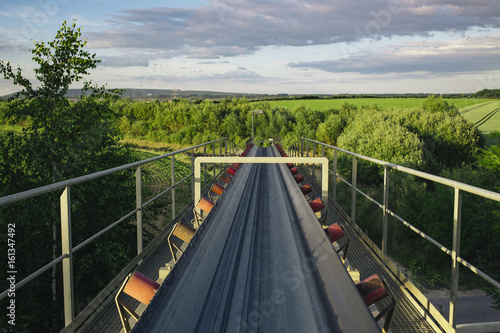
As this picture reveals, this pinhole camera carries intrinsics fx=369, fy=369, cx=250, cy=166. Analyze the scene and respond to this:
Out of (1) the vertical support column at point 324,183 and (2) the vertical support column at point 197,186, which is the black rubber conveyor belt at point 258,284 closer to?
(1) the vertical support column at point 324,183

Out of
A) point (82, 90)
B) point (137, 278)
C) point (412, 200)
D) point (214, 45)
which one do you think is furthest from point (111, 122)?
point (412, 200)

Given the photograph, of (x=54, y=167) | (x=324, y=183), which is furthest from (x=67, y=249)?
(x=54, y=167)

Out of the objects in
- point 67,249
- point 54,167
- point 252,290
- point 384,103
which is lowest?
point 54,167

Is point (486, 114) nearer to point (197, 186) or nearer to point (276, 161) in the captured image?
point (276, 161)

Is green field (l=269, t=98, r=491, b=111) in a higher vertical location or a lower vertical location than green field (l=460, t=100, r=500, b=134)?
higher

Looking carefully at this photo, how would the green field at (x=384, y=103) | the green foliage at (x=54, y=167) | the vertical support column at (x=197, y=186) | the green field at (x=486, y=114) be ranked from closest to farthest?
the vertical support column at (x=197, y=186) → the green foliage at (x=54, y=167) → the green field at (x=486, y=114) → the green field at (x=384, y=103)

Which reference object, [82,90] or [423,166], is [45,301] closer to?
[82,90]

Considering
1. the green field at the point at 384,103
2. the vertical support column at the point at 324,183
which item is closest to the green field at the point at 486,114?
the green field at the point at 384,103

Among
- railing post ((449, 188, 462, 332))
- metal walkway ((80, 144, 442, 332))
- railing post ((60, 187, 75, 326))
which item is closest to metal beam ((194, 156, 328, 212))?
metal walkway ((80, 144, 442, 332))

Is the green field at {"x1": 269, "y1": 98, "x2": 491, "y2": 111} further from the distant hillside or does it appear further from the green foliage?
the green foliage
